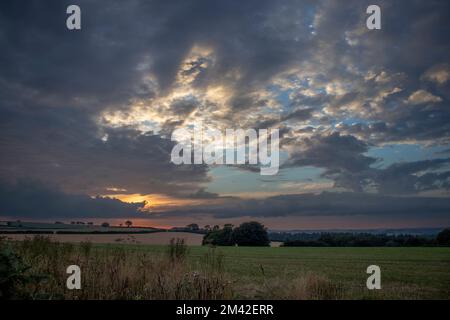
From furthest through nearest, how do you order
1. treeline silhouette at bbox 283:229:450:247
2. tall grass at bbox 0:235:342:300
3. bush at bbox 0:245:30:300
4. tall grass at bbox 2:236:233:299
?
treeline silhouette at bbox 283:229:450:247, tall grass at bbox 2:236:233:299, tall grass at bbox 0:235:342:300, bush at bbox 0:245:30:300

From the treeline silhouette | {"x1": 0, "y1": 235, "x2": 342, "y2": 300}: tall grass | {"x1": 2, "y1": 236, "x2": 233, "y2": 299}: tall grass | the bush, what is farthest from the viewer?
the treeline silhouette

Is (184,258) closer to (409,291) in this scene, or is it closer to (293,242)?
(409,291)

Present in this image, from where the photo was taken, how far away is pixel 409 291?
17.7m

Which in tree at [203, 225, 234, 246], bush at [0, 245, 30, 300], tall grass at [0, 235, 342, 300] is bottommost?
tree at [203, 225, 234, 246]

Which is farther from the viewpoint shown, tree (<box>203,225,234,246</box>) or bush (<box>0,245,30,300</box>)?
tree (<box>203,225,234,246</box>)

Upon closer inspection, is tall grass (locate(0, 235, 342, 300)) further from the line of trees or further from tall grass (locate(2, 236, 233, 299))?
the line of trees

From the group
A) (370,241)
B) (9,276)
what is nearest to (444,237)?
(370,241)

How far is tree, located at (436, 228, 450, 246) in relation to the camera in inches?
4387

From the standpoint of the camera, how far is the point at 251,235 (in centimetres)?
12812

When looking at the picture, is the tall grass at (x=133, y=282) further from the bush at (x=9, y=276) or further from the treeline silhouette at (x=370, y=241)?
the treeline silhouette at (x=370, y=241)

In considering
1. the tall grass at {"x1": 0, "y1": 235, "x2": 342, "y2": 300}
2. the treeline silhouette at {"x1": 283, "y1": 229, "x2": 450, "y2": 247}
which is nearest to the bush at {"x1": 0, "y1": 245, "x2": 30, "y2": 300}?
the tall grass at {"x1": 0, "y1": 235, "x2": 342, "y2": 300}

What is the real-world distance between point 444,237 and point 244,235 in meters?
62.6
